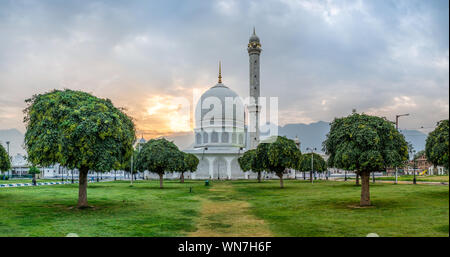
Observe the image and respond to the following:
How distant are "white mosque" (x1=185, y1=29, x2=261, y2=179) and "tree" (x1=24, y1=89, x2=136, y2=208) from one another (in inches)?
2211

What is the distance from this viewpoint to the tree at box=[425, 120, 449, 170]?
65.9 ft

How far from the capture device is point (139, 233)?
12.7 meters

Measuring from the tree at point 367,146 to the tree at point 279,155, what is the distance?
1648cm

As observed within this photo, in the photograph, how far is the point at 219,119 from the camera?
262 ft

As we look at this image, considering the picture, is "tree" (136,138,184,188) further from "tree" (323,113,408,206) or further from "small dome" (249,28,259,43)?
"small dome" (249,28,259,43)

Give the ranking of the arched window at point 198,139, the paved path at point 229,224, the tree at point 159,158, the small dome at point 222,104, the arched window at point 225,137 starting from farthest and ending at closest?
the arched window at point 198,139 → the small dome at point 222,104 → the arched window at point 225,137 → the tree at point 159,158 → the paved path at point 229,224

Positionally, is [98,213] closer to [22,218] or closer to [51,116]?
[22,218]

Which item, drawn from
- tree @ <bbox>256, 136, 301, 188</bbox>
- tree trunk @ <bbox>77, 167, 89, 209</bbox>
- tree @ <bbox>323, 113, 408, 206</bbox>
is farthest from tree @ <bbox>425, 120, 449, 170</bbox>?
tree trunk @ <bbox>77, 167, 89, 209</bbox>

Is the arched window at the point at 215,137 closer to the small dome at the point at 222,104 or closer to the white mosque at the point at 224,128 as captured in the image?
the white mosque at the point at 224,128

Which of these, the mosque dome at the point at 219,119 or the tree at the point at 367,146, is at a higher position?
the mosque dome at the point at 219,119

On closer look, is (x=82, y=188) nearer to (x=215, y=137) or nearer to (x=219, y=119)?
(x=215, y=137)

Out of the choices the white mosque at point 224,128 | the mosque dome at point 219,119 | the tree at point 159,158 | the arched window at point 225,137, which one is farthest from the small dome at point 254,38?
the tree at point 159,158

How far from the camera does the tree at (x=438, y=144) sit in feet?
65.9

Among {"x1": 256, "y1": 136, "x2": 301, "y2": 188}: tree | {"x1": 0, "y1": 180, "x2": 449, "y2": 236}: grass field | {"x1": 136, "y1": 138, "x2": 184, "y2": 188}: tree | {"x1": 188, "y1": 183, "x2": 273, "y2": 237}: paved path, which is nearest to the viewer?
{"x1": 0, "y1": 180, "x2": 449, "y2": 236}: grass field
